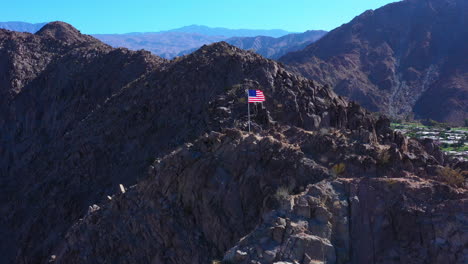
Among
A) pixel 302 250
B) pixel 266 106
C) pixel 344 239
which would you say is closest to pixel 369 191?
pixel 344 239

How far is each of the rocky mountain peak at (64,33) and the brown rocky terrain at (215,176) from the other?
26691mm

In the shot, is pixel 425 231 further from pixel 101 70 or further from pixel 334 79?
pixel 334 79

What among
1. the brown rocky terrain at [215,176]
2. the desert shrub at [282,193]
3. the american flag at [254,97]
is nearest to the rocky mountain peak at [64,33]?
the brown rocky terrain at [215,176]

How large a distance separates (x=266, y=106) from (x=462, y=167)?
930cm

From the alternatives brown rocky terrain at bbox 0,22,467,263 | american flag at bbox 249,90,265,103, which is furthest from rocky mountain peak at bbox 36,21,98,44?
american flag at bbox 249,90,265,103

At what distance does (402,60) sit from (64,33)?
8057 cm

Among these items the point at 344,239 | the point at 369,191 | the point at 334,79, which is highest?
the point at 369,191

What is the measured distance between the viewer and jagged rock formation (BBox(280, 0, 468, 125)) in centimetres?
9156

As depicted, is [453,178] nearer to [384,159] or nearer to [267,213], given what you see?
[384,159]

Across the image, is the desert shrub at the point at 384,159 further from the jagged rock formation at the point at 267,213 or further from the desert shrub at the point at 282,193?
the desert shrub at the point at 282,193

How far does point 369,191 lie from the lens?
1201cm

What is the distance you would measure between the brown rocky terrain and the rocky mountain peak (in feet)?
87.6

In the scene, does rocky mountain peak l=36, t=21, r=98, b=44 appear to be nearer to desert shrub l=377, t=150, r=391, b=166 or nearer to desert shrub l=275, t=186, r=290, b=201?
desert shrub l=275, t=186, r=290, b=201

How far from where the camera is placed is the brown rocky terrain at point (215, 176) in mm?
11375
